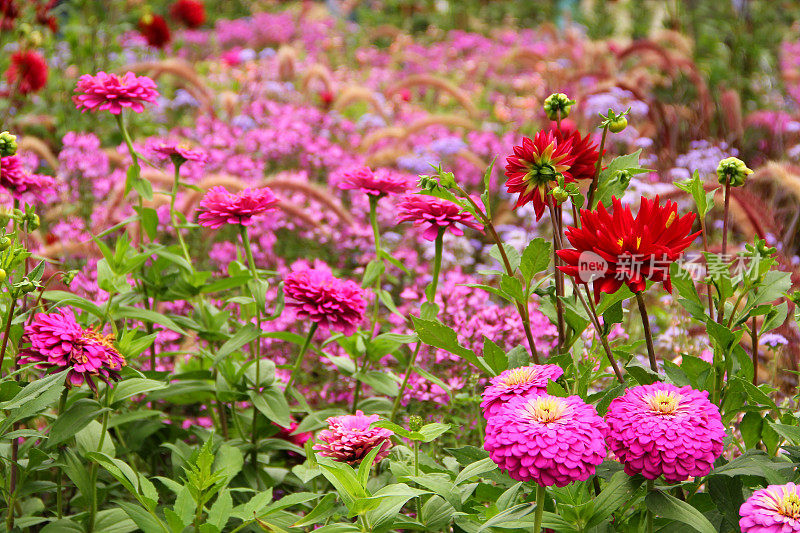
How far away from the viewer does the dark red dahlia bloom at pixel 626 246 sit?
39.5 inches

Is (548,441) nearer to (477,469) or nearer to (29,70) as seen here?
(477,469)

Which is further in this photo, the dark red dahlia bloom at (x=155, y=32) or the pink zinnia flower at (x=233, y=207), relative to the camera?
the dark red dahlia bloom at (x=155, y=32)

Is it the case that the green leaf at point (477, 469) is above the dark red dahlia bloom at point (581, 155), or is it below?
below

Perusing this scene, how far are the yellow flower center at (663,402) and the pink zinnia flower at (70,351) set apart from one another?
2.76 ft

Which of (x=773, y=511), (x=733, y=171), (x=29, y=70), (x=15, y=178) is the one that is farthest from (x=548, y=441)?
(x=29, y=70)

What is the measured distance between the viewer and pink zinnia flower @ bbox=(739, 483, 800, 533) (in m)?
0.92

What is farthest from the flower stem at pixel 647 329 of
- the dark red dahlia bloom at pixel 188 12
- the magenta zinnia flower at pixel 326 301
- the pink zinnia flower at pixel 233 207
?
the dark red dahlia bloom at pixel 188 12

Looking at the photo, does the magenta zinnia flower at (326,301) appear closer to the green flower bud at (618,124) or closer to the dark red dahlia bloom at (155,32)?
the green flower bud at (618,124)

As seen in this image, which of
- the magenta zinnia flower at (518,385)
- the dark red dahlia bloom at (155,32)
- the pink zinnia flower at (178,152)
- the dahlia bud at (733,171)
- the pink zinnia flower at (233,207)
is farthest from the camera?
the dark red dahlia bloom at (155,32)

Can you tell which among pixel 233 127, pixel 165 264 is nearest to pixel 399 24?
pixel 233 127

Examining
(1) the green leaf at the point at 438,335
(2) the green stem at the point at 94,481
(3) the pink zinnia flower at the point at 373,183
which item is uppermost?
(3) the pink zinnia flower at the point at 373,183

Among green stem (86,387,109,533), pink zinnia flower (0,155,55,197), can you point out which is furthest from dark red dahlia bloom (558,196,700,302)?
pink zinnia flower (0,155,55,197)

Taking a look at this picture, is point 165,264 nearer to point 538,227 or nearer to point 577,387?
point 577,387

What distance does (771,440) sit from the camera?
4.13 ft
